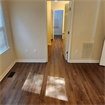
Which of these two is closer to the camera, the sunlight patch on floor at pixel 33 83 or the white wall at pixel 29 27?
the sunlight patch on floor at pixel 33 83

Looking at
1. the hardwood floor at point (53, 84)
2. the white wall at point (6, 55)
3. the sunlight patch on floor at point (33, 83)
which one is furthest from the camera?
the white wall at point (6, 55)

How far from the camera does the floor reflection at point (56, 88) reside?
1.97 metres

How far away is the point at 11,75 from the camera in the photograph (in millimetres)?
2672

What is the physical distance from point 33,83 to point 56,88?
600 millimetres

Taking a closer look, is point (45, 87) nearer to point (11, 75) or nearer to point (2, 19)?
point (11, 75)

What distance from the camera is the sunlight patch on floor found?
7.08 feet

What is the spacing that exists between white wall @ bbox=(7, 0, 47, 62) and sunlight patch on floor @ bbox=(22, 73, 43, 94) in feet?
3.08

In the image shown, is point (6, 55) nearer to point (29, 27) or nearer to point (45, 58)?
point (29, 27)

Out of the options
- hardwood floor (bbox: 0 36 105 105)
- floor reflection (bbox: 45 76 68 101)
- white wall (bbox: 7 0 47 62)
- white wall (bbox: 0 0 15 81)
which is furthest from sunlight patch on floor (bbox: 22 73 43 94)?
white wall (bbox: 7 0 47 62)

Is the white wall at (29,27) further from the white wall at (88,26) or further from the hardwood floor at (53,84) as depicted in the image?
the white wall at (88,26)

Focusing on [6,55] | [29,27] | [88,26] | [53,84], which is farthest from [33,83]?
[88,26]

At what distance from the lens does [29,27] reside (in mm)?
3072

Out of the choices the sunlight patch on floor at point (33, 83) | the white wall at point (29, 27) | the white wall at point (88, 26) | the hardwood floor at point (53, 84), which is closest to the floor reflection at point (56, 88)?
the hardwood floor at point (53, 84)

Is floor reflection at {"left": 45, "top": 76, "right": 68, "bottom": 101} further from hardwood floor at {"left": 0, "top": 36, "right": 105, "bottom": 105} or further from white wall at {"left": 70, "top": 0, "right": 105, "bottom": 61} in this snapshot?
white wall at {"left": 70, "top": 0, "right": 105, "bottom": 61}
